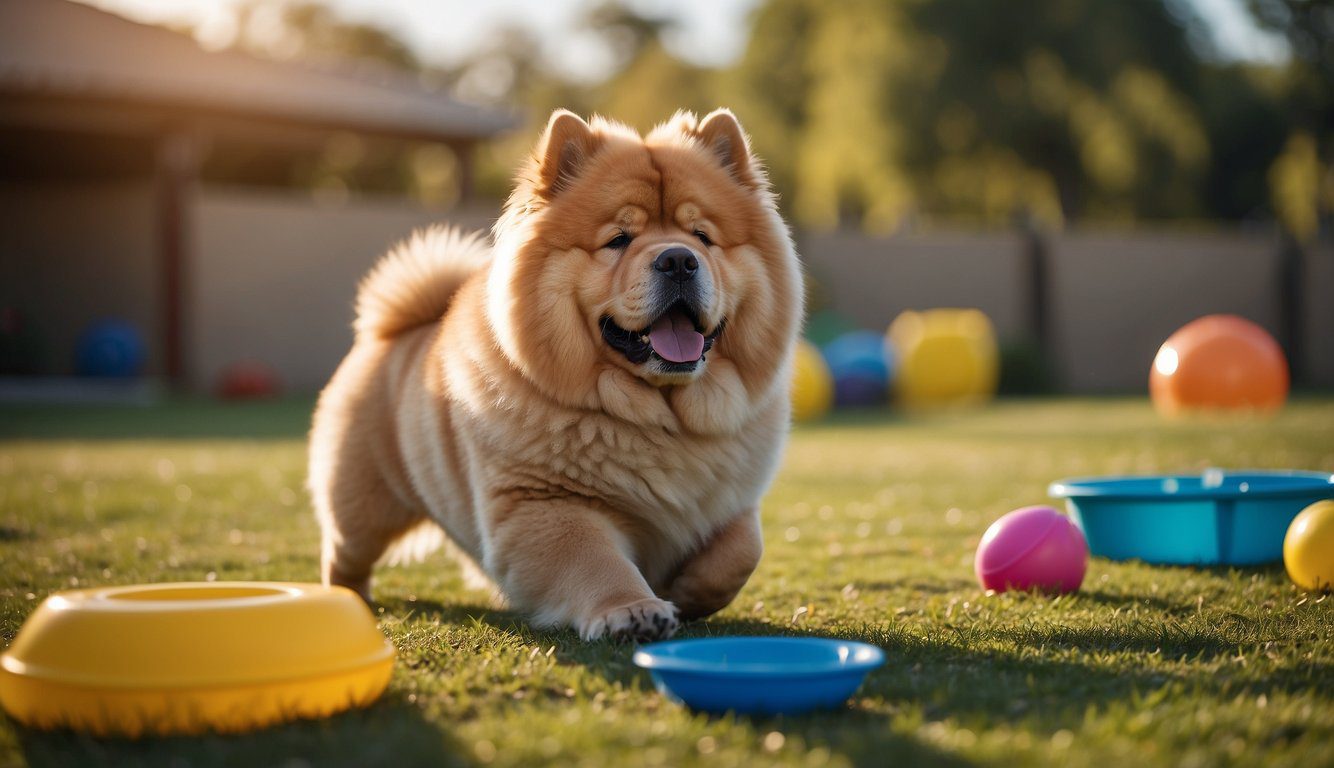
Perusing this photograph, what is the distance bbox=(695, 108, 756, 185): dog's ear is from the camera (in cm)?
347

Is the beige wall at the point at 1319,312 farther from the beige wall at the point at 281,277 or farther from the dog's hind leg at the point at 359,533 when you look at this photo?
the dog's hind leg at the point at 359,533

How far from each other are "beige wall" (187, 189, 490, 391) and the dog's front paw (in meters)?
11.5

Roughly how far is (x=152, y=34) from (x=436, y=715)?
1501cm

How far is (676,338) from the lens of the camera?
125 inches

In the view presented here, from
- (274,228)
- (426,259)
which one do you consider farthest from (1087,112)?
(426,259)

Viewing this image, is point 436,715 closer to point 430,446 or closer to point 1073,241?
point 430,446

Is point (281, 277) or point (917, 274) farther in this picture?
point (917, 274)

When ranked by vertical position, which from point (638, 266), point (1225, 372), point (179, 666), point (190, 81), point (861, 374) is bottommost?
point (861, 374)

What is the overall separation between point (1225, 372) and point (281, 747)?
9494 mm

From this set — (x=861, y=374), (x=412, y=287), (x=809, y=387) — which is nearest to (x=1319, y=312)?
(x=861, y=374)

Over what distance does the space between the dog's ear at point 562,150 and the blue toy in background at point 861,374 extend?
972 cm

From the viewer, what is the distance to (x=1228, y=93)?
28.0 metres

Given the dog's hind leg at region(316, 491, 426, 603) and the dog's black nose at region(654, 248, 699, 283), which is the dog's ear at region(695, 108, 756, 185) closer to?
the dog's black nose at region(654, 248, 699, 283)

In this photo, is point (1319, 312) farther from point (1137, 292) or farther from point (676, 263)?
point (676, 263)
